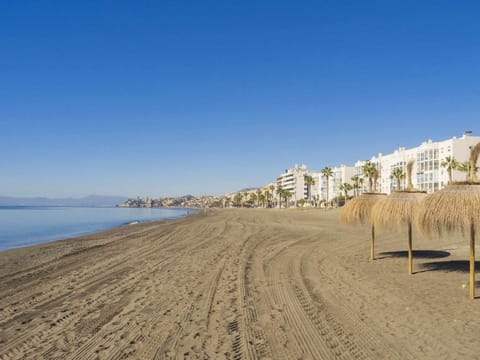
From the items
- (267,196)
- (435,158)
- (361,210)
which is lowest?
(361,210)

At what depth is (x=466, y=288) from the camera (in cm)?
762

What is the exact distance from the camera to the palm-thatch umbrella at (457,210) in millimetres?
6506

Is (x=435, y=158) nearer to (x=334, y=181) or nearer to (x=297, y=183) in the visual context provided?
(x=334, y=181)

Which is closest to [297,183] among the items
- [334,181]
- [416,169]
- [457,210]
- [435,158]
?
[334,181]

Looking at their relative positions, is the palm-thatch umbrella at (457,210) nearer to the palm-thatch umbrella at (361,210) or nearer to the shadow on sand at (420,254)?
the palm-thatch umbrella at (361,210)

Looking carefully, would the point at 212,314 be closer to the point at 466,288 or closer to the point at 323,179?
the point at 466,288

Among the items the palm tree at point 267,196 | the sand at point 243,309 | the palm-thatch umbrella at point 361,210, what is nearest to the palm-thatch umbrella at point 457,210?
the sand at point 243,309

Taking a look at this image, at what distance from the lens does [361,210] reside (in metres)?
11.9

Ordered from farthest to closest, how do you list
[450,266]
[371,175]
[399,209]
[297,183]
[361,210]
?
[297,183], [371,175], [361,210], [450,266], [399,209]

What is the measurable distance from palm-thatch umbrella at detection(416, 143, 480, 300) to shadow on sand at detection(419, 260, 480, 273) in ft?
10.1

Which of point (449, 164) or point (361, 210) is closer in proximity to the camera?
point (361, 210)

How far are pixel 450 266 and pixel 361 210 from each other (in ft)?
10.2

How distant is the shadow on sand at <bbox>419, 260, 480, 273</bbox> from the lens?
9611mm

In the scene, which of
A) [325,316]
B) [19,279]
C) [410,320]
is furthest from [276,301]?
[19,279]
